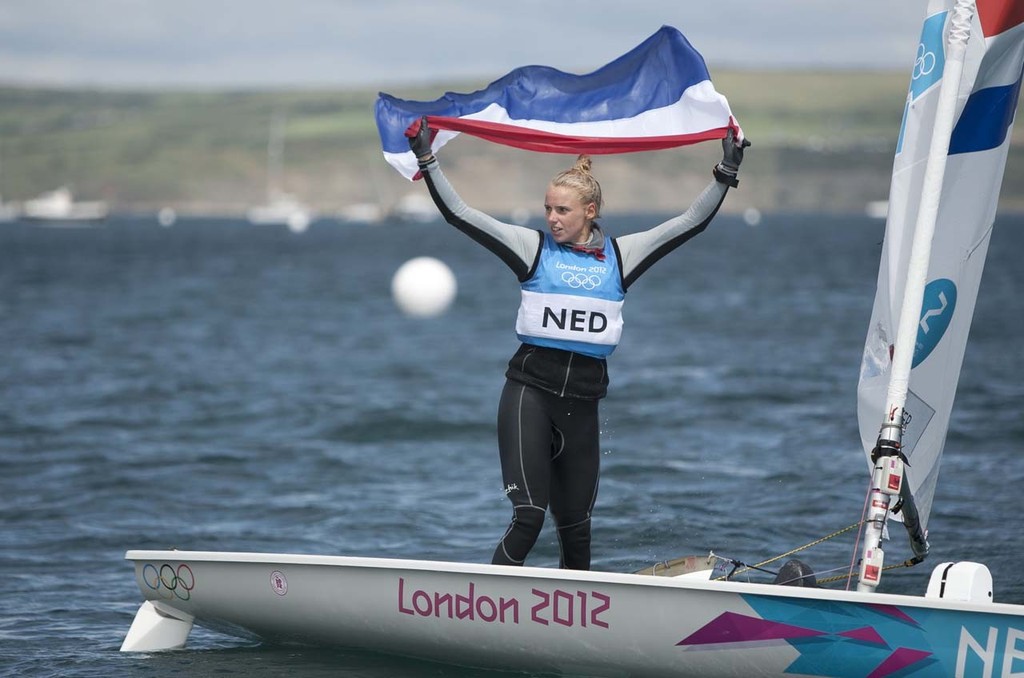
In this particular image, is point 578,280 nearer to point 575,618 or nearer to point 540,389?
point 540,389

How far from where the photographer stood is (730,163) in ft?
17.6

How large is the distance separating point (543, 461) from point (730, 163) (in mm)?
1378

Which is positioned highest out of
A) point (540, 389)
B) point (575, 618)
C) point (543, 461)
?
point (540, 389)

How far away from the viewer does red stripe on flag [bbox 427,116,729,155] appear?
5.76 m

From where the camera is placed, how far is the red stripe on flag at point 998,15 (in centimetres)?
538

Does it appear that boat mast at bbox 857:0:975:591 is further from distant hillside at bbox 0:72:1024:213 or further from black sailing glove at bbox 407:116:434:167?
distant hillside at bbox 0:72:1024:213

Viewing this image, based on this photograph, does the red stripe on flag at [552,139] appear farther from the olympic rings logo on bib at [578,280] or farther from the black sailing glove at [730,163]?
the olympic rings logo on bib at [578,280]

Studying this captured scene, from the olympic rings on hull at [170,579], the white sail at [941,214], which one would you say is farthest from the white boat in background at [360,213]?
the white sail at [941,214]

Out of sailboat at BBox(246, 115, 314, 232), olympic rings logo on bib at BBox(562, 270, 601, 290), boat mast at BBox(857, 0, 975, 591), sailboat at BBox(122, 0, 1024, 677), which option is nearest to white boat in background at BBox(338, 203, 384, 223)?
sailboat at BBox(246, 115, 314, 232)

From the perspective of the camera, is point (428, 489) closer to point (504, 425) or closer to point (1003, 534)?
point (1003, 534)

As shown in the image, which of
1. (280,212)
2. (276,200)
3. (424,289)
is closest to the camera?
(424,289)

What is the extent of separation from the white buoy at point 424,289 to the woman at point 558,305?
1017 inches

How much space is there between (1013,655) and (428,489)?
6384 millimetres

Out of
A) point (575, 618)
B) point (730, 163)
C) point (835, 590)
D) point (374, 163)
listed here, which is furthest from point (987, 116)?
point (374, 163)
